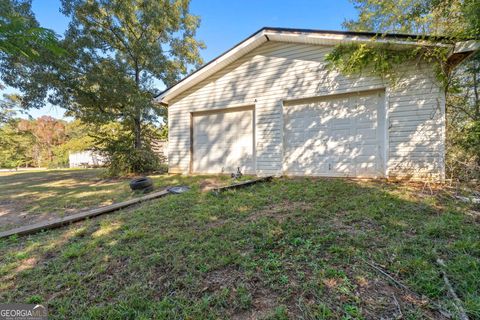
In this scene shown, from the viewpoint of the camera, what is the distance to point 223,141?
297 inches

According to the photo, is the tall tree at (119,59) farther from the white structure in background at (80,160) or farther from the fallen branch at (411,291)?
the white structure in background at (80,160)

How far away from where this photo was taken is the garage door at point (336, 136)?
5586mm

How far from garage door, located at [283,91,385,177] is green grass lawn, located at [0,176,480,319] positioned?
207 centimetres

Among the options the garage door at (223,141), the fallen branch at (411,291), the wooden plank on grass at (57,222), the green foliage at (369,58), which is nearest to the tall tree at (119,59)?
the garage door at (223,141)

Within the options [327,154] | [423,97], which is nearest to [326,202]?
[327,154]

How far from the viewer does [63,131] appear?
30.0 meters

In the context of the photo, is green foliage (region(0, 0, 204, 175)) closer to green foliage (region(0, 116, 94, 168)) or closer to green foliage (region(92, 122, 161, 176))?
green foliage (region(92, 122, 161, 176))

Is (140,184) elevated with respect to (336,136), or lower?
lower

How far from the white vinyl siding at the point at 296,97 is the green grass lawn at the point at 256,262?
6.03ft

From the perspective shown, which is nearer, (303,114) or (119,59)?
(303,114)

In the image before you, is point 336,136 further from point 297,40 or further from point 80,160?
point 80,160

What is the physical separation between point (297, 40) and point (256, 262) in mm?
6026

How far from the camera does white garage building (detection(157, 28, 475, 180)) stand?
16.8ft

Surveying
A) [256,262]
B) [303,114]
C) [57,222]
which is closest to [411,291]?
[256,262]
